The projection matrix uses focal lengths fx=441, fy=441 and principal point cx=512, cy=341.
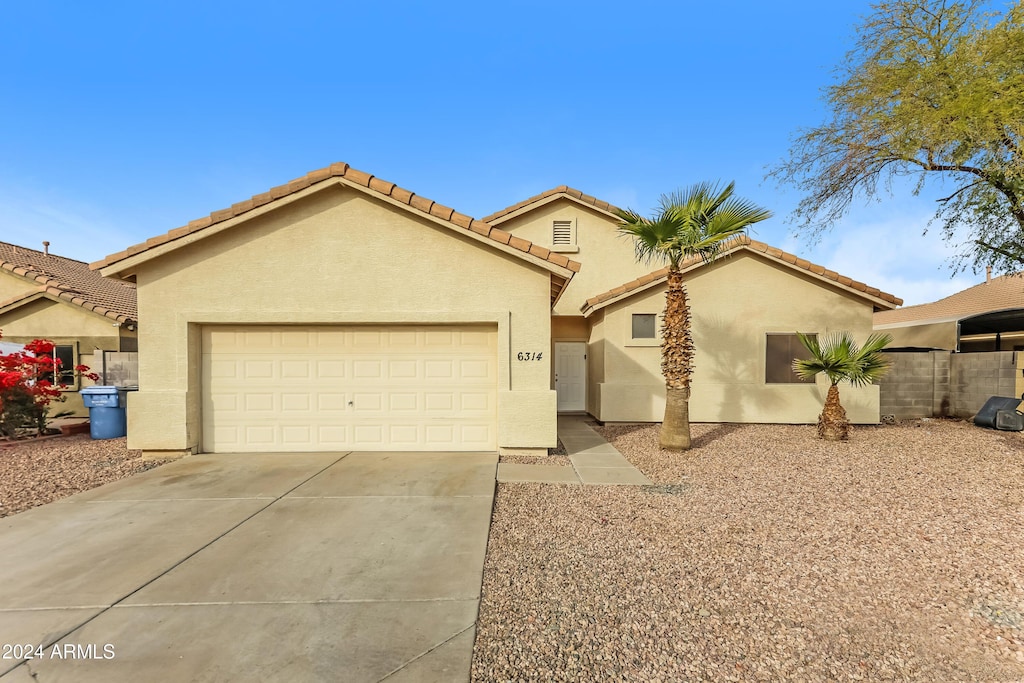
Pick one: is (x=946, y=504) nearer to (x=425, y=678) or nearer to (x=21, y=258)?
(x=425, y=678)

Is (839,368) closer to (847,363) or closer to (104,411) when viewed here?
(847,363)

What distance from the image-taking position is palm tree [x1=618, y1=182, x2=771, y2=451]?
7891mm

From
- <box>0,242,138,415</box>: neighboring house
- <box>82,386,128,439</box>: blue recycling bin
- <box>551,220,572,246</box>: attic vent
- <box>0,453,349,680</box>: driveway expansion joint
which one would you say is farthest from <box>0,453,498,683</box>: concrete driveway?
<box>551,220,572,246</box>: attic vent

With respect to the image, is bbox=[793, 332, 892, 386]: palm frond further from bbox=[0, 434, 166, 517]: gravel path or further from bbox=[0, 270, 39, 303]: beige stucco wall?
bbox=[0, 270, 39, 303]: beige stucco wall

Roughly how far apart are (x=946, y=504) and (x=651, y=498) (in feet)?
12.0

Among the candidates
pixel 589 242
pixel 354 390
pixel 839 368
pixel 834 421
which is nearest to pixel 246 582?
pixel 354 390

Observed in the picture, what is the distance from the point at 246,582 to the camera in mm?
3607

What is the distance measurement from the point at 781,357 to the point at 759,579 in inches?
359

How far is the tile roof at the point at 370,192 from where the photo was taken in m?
7.60

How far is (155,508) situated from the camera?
5316mm

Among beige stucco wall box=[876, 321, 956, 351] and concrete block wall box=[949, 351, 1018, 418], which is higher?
beige stucco wall box=[876, 321, 956, 351]

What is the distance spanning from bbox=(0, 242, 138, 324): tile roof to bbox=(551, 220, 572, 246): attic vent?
43.3ft

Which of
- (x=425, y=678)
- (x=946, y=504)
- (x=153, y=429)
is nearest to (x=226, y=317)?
(x=153, y=429)

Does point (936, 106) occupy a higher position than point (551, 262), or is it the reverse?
point (936, 106)
